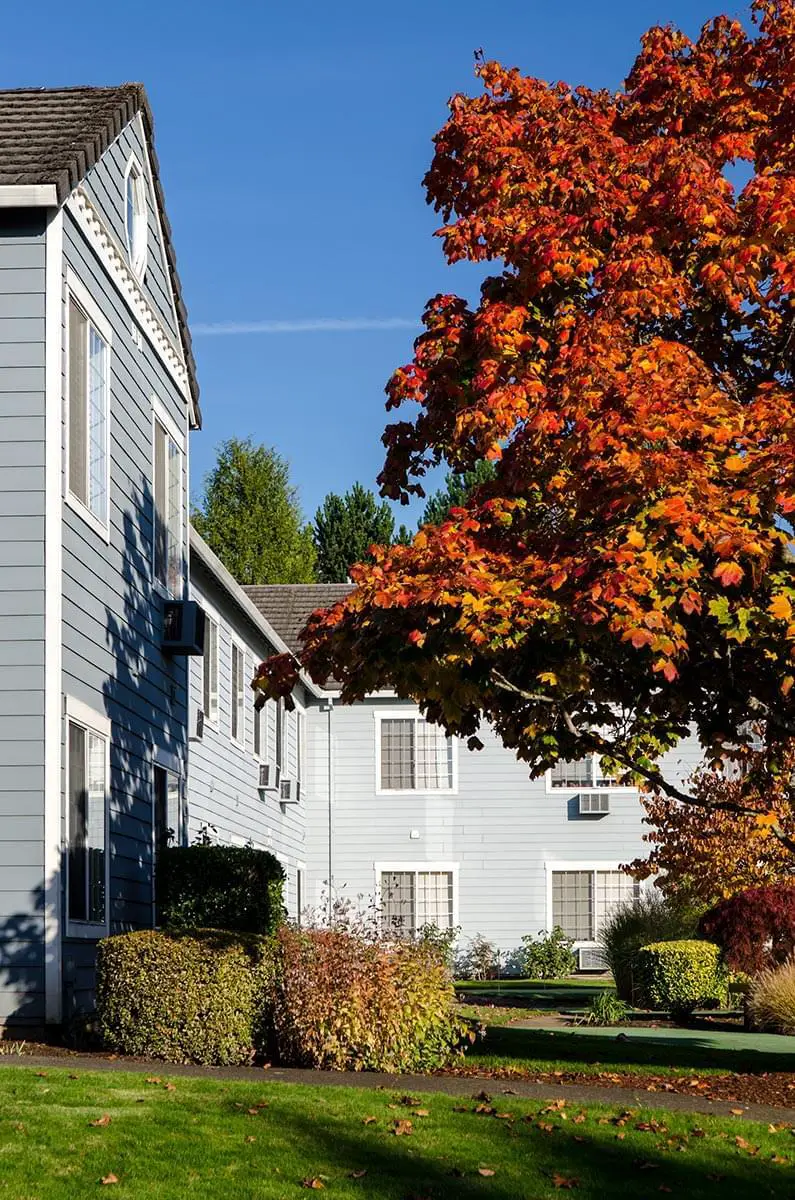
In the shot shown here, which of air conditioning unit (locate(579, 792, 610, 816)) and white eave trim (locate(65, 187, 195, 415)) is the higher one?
white eave trim (locate(65, 187, 195, 415))

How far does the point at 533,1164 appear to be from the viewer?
8.31m

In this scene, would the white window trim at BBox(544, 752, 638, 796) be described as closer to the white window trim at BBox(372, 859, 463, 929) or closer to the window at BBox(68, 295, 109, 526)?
the white window trim at BBox(372, 859, 463, 929)

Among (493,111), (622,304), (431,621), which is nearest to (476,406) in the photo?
(622,304)

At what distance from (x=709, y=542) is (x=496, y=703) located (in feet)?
9.90

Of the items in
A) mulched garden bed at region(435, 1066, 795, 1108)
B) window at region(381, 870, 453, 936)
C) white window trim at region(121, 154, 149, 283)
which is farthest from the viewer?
window at region(381, 870, 453, 936)

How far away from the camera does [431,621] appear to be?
31.4ft

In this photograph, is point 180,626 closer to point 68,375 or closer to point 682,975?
point 68,375

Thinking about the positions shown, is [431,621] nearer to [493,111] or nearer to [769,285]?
[769,285]

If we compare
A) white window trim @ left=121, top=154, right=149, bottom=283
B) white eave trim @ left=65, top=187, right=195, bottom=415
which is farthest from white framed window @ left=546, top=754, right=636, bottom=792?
white window trim @ left=121, top=154, right=149, bottom=283

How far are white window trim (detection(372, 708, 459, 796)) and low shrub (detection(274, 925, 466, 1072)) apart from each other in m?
19.4

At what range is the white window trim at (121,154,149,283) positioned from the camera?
54.3 ft

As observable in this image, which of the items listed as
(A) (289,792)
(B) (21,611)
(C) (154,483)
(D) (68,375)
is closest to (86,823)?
(B) (21,611)

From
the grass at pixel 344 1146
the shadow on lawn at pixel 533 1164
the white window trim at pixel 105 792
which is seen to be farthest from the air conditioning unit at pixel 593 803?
the shadow on lawn at pixel 533 1164

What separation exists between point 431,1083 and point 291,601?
23382 millimetres
